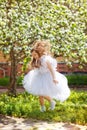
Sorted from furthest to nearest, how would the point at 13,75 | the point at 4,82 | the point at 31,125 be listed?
the point at 4,82, the point at 13,75, the point at 31,125

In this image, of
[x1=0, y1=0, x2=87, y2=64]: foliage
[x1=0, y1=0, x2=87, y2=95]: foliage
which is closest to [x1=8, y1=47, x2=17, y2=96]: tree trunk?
[x1=0, y1=0, x2=87, y2=95]: foliage

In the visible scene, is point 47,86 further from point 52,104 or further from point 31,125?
point 31,125

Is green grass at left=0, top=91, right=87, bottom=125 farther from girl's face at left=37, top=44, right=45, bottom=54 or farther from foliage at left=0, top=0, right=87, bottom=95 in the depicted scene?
foliage at left=0, top=0, right=87, bottom=95

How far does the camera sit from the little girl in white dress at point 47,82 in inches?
472

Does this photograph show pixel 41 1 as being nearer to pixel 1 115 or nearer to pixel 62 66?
pixel 1 115

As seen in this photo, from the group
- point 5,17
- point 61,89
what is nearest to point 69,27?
point 5,17

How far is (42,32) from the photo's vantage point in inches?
559

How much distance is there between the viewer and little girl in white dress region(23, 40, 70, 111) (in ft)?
39.3

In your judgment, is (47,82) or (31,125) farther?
(47,82)

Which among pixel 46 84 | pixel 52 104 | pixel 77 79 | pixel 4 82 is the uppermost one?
pixel 46 84

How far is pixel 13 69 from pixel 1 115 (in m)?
4.10

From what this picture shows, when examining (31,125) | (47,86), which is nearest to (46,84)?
(47,86)

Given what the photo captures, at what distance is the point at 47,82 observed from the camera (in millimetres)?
12250

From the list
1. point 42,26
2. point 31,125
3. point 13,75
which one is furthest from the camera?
point 13,75
